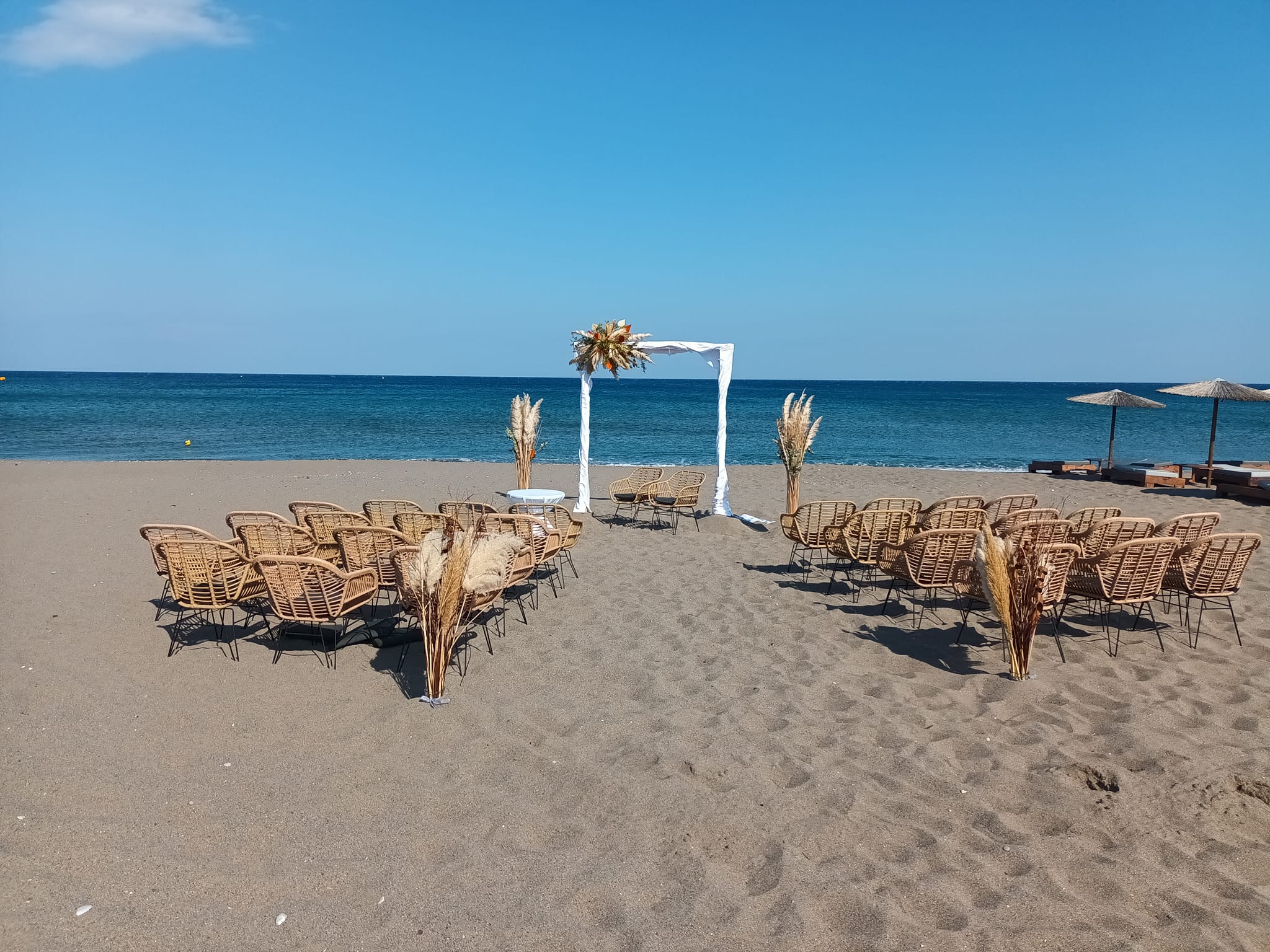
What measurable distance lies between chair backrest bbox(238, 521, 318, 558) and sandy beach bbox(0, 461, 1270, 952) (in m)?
0.83

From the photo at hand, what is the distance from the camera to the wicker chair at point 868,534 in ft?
23.4

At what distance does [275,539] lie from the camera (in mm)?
6395

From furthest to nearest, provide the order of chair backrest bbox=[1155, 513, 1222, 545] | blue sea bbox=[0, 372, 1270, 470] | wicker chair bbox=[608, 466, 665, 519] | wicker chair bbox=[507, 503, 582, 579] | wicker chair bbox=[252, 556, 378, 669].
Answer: blue sea bbox=[0, 372, 1270, 470] → wicker chair bbox=[608, 466, 665, 519] → wicker chair bbox=[507, 503, 582, 579] → chair backrest bbox=[1155, 513, 1222, 545] → wicker chair bbox=[252, 556, 378, 669]

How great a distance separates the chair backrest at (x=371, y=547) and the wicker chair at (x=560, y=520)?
4.19 feet

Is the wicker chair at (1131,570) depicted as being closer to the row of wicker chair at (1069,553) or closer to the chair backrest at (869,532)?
the row of wicker chair at (1069,553)

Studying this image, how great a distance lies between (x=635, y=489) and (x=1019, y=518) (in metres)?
5.59

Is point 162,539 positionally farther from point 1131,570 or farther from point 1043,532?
point 1131,570

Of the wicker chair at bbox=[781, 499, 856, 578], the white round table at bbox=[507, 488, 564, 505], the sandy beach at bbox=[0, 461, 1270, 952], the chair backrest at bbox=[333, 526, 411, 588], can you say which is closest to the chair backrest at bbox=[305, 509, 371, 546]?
the chair backrest at bbox=[333, 526, 411, 588]

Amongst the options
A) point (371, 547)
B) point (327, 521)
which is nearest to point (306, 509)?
point (327, 521)

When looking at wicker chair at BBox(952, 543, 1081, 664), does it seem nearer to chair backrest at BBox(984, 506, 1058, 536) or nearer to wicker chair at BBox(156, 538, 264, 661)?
chair backrest at BBox(984, 506, 1058, 536)

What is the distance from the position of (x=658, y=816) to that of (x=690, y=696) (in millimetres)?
1386

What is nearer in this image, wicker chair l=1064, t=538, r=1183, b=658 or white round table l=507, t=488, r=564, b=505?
wicker chair l=1064, t=538, r=1183, b=658

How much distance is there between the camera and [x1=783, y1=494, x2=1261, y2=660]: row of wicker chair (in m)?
5.77

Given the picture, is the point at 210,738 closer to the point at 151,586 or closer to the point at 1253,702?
the point at 151,586
